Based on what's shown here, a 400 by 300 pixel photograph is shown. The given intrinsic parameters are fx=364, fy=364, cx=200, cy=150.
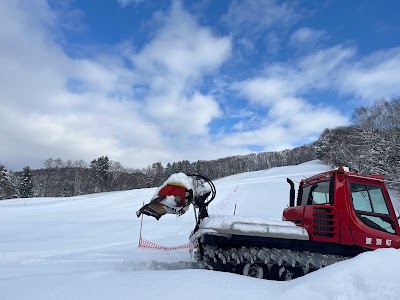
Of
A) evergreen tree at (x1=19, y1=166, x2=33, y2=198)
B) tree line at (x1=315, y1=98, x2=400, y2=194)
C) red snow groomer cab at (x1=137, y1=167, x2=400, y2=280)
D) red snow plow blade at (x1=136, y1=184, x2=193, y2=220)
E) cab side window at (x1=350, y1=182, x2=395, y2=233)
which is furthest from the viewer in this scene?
evergreen tree at (x1=19, y1=166, x2=33, y2=198)

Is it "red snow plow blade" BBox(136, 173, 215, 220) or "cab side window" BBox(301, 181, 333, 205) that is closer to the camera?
"red snow plow blade" BBox(136, 173, 215, 220)

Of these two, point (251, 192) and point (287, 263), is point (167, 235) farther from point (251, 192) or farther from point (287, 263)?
point (251, 192)

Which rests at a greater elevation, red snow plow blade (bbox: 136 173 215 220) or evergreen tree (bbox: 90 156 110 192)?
evergreen tree (bbox: 90 156 110 192)

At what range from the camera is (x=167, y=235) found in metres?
16.6

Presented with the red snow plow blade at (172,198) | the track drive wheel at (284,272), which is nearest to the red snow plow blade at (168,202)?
the red snow plow blade at (172,198)

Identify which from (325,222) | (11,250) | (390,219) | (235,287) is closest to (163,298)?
(235,287)

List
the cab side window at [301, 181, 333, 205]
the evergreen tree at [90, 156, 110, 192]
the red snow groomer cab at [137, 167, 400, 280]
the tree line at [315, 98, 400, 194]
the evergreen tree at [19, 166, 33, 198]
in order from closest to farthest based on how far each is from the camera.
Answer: the red snow groomer cab at [137, 167, 400, 280] → the cab side window at [301, 181, 333, 205] → the tree line at [315, 98, 400, 194] → the evergreen tree at [19, 166, 33, 198] → the evergreen tree at [90, 156, 110, 192]

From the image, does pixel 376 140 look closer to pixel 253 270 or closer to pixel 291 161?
pixel 253 270

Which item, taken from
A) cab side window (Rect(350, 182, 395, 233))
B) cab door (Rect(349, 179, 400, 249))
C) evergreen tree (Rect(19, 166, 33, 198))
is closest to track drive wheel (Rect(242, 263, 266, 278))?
cab door (Rect(349, 179, 400, 249))

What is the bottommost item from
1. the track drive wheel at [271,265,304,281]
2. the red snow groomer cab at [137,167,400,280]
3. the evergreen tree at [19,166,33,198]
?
the track drive wheel at [271,265,304,281]

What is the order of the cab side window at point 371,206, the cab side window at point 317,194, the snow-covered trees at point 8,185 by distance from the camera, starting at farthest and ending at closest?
the snow-covered trees at point 8,185, the cab side window at point 317,194, the cab side window at point 371,206

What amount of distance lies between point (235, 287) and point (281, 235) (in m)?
2.43

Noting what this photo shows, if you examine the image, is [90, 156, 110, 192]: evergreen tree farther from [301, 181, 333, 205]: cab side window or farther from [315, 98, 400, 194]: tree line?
[301, 181, 333, 205]: cab side window

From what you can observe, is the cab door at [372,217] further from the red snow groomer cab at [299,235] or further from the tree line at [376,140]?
the tree line at [376,140]
